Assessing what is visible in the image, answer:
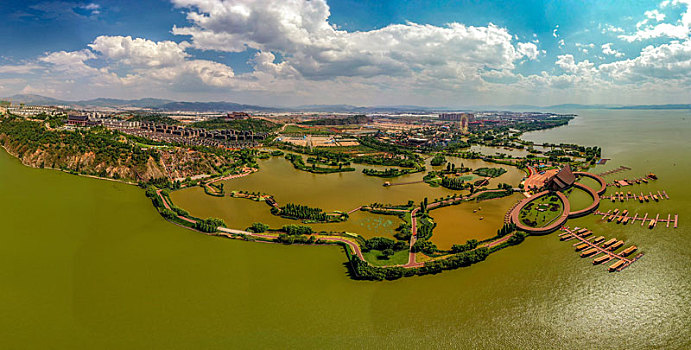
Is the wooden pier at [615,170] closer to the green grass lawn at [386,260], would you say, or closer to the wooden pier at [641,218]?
the wooden pier at [641,218]

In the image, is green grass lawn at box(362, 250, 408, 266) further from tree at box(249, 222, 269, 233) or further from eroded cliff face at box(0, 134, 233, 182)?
eroded cliff face at box(0, 134, 233, 182)

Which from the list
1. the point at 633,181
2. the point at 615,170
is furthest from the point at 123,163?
the point at 615,170

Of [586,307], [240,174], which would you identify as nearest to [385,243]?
[586,307]

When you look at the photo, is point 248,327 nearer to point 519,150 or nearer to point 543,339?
point 543,339

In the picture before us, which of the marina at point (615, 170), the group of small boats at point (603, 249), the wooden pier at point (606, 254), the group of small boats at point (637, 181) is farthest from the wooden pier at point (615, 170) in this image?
the wooden pier at point (606, 254)

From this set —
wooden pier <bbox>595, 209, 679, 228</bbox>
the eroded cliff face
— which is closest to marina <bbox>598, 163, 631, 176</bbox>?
wooden pier <bbox>595, 209, 679, 228</bbox>

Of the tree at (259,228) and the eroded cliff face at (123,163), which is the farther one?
the eroded cliff face at (123,163)

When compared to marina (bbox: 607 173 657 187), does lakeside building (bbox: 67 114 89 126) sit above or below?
above
